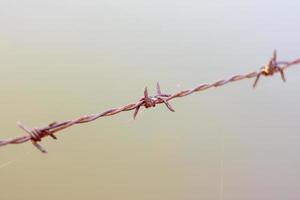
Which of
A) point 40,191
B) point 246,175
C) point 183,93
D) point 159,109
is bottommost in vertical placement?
point 183,93

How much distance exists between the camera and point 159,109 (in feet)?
4.33

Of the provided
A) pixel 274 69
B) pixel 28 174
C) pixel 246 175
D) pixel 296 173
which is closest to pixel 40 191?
pixel 28 174

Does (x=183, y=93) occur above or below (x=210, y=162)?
below

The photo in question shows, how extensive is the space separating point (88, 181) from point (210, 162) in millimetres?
464

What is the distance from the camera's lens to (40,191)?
1400 mm

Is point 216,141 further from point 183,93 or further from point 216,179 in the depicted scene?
point 183,93

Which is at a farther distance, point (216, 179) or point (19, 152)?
point (216, 179)

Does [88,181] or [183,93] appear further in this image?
[88,181]

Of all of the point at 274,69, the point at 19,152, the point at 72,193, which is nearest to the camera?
the point at 274,69

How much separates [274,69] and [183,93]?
Result: 130mm

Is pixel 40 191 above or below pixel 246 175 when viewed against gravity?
below

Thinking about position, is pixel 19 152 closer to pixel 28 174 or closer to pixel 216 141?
pixel 28 174

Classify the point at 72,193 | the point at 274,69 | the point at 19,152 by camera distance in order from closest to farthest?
the point at 274,69
the point at 19,152
the point at 72,193

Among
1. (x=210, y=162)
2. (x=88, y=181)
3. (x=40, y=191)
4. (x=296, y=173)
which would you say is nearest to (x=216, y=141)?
(x=210, y=162)
